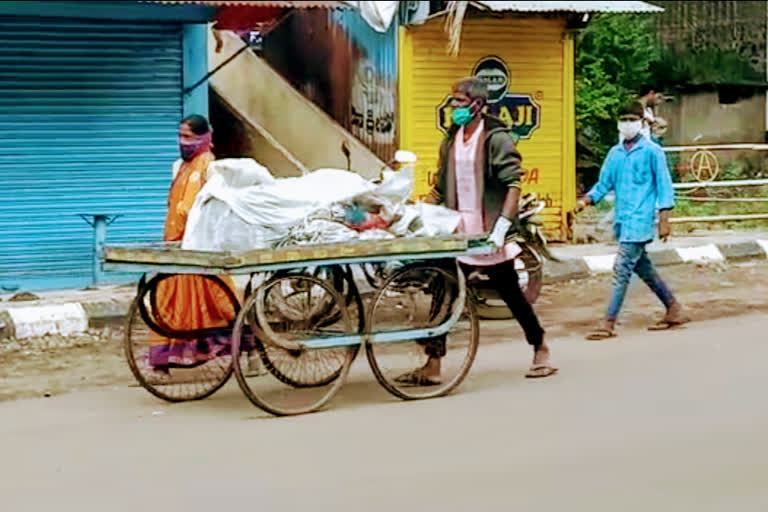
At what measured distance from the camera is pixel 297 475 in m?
6.56

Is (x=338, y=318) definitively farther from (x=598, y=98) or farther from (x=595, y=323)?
(x=598, y=98)

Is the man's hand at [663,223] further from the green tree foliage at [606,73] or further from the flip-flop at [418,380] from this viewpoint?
the green tree foliage at [606,73]

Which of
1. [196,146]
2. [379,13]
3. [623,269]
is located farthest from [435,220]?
[379,13]

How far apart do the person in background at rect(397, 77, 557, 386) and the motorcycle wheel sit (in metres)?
2.37

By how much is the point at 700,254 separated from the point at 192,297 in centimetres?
768

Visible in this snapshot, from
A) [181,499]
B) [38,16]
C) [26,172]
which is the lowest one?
[181,499]

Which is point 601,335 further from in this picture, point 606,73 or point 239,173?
point 606,73

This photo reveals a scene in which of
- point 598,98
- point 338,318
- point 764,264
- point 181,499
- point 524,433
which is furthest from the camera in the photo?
point 598,98

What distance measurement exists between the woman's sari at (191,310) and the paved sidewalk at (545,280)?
1.31 m

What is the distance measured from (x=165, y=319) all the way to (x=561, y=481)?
3027 mm

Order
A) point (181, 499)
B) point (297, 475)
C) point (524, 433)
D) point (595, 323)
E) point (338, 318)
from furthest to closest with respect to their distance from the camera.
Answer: point (595, 323)
point (338, 318)
point (524, 433)
point (297, 475)
point (181, 499)

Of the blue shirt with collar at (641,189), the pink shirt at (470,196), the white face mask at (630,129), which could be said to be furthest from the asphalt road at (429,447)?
the white face mask at (630,129)

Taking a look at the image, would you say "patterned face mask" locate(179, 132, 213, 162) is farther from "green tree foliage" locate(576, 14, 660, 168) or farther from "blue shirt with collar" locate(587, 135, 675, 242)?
"green tree foliage" locate(576, 14, 660, 168)

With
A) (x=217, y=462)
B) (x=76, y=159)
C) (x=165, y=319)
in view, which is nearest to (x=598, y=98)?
(x=76, y=159)
